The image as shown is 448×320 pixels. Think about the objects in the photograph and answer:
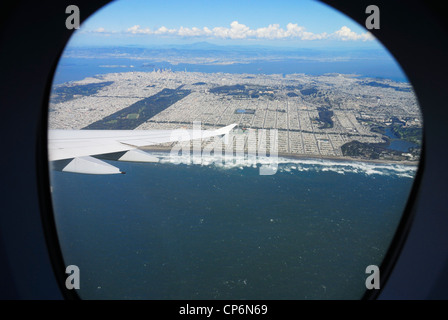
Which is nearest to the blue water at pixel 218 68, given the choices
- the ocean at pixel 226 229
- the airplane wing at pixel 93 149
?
the ocean at pixel 226 229

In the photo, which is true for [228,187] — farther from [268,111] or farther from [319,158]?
[268,111]

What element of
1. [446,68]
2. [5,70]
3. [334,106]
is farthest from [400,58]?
[334,106]

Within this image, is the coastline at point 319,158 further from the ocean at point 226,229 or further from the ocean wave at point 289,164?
the ocean at point 226,229

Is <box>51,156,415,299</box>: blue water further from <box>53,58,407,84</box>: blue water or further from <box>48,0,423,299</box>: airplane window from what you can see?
<box>53,58,407,84</box>: blue water

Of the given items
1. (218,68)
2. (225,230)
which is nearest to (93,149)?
(225,230)

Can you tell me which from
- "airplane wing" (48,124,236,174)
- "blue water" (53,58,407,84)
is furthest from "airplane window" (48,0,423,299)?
"blue water" (53,58,407,84)

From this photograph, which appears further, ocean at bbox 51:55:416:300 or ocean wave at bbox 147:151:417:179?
ocean wave at bbox 147:151:417:179

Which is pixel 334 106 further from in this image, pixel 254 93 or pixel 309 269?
pixel 309 269
